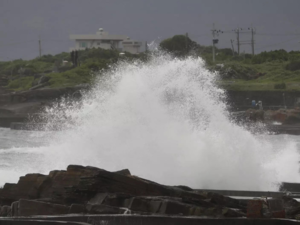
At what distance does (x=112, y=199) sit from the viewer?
10680mm

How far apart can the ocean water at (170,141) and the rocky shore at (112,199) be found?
20.2 ft

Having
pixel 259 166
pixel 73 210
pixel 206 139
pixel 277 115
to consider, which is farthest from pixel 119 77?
pixel 277 115

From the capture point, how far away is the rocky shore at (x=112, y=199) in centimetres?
1014

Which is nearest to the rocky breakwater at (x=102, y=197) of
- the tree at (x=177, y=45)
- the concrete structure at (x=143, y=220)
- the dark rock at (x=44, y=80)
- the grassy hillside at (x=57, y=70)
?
the concrete structure at (x=143, y=220)

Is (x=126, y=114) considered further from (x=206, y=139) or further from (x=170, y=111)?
(x=206, y=139)

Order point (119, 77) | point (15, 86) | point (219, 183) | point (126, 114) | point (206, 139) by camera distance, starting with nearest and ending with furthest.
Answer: point (219, 183)
point (206, 139)
point (126, 114)
point (119, 77)
point (15, 86)

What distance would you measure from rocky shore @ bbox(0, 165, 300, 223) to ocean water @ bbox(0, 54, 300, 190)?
6.16 meters

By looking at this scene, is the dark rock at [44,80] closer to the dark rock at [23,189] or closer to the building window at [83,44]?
the building window at [83,44]

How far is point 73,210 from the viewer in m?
10.3

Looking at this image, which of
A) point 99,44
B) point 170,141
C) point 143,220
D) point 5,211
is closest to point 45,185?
point 5,211

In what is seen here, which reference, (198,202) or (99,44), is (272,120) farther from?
(99,44)

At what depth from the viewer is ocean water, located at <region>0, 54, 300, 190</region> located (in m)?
18.5

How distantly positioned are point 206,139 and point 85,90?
5586 cm

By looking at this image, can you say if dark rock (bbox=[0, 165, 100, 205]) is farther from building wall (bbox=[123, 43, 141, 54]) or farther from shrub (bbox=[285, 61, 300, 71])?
building wall (bbox=[123, 43, 141, 54])
